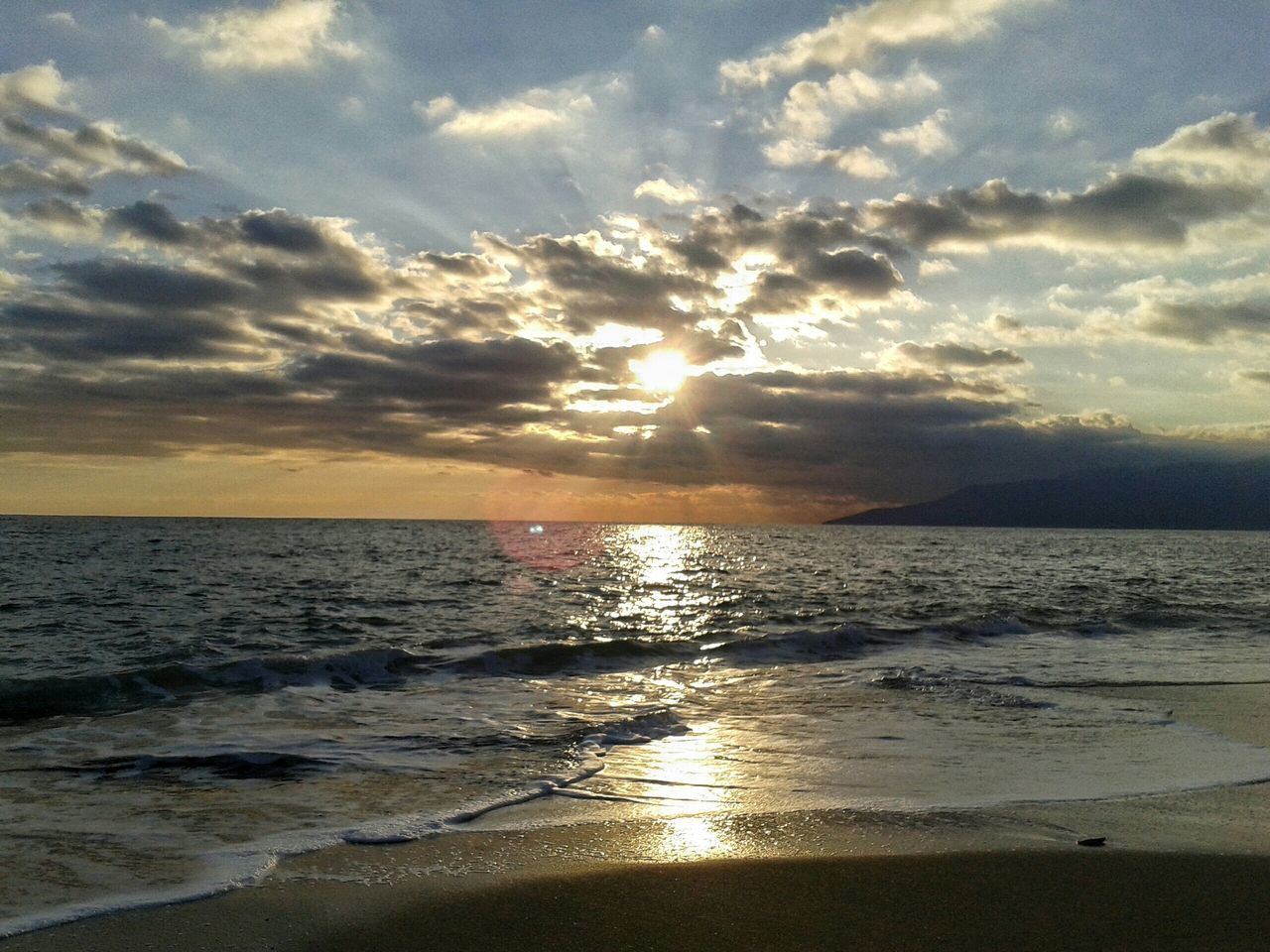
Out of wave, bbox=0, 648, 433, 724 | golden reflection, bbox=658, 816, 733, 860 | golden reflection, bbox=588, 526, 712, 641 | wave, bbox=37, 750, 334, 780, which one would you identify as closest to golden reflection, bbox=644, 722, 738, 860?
golden reflection, bbox=658, 816, 733, 860

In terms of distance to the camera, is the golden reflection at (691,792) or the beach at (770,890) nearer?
the beach at (770,890)

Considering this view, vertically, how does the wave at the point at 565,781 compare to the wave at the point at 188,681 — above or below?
above

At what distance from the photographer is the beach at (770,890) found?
468 cm

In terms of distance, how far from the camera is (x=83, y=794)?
8.02 metres

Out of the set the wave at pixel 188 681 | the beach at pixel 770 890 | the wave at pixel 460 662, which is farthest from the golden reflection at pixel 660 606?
the beach at pixel 770 890

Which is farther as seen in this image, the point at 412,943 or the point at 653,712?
the point at 653,712

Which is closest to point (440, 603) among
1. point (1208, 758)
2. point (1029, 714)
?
point (1029, 714)

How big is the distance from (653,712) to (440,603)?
1736 cm

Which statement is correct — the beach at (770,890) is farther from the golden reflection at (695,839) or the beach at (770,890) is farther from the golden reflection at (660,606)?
the golden reflection at (660,606)

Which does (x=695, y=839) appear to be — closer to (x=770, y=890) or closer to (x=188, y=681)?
(x=770, y=890)

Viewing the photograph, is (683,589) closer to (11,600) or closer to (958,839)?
(11,600)

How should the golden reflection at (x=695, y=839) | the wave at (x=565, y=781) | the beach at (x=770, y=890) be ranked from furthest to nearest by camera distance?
the wave at (x=565, y=781), the golden reflection at (x=695, y=839), the beach at (x=770, y=890)

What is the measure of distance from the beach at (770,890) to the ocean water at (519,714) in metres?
0.47

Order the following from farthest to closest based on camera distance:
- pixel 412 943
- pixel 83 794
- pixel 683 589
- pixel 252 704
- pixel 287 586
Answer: pixel 683 589
pixel 287 586
pixel 252 704
pixel 83 794
pixel 412 943
